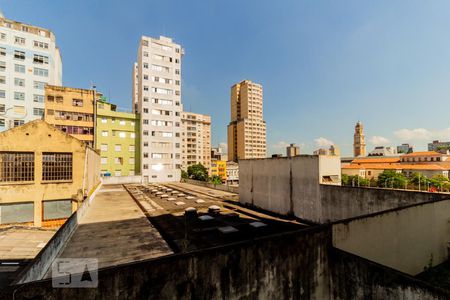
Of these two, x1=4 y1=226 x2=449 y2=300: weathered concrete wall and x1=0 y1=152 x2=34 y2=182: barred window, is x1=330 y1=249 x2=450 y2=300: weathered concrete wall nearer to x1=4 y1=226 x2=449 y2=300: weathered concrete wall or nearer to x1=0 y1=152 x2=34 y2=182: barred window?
x1=4 y1=226 x2=449 y2=300: weathered concrete wall

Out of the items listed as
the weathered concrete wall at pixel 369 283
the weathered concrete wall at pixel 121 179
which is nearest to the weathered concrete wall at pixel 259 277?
the weathered concrete wall at pixel 369 283

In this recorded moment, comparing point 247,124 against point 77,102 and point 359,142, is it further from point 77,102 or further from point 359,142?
point 77,102

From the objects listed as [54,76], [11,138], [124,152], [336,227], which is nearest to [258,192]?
[336,227]

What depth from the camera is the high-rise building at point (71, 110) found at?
2095 inches

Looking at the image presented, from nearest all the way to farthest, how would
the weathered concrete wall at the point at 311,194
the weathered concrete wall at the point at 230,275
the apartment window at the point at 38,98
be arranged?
1. the weathered concrete wall at the point at 230,275
2. the weathered concrete wall at the point at 311,194
3. the apartment window at the point at 38,98

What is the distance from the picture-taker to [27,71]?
55469mm

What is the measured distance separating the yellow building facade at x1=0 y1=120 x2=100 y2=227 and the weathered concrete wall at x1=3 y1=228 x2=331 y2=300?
89.9 ft

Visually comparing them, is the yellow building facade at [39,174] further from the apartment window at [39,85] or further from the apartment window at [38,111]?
A: the apartment window at [39,85]

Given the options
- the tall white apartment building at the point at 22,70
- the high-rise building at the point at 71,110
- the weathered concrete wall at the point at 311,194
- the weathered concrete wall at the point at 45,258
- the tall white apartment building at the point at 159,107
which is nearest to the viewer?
the weathered concrete wall at the point at 45,258

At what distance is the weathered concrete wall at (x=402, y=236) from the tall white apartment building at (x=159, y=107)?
6238 centimetres

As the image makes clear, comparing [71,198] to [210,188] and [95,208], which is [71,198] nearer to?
[95,208]

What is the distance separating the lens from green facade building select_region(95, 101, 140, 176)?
203ft

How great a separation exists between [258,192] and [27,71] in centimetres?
6628

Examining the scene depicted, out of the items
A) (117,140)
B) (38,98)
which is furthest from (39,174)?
(38,98)
